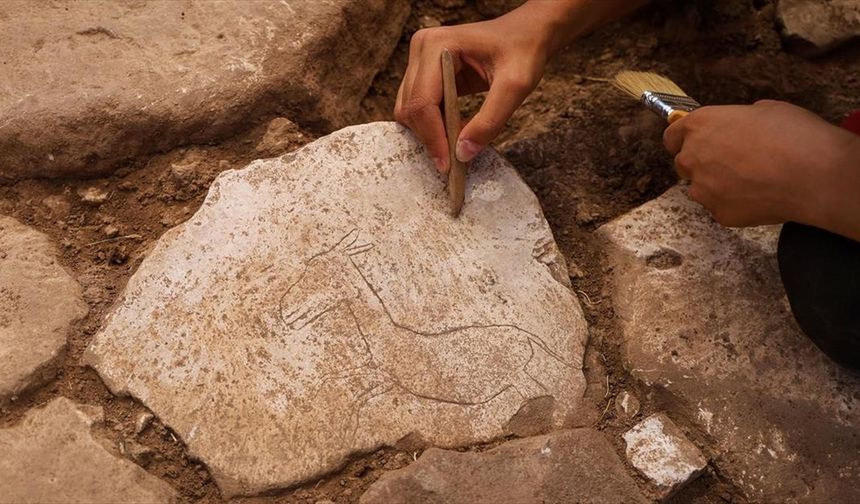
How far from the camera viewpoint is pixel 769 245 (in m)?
1.52

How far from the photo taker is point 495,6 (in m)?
1.98

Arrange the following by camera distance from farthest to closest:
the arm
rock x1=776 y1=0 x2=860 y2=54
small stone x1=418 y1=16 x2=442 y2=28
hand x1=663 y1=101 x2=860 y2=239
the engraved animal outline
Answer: small stone x1=418 y1=16 x2=442 y2=28
rock x1=776 y1=0 x2=860 y2=54
the arm
the engraved animal outline
hand x1=663 y1=101 x2=860 y2=239

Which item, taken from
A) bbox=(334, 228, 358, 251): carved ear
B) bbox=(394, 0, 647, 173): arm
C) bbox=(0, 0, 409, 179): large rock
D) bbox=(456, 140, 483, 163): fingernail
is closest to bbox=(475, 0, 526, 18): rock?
bbox=(0, 0, 409, 179): large rock

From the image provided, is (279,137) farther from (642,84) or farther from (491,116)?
(642,84)

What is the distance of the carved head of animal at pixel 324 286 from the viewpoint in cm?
139

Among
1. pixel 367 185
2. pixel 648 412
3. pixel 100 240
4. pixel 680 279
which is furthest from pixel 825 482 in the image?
pixel 100 240

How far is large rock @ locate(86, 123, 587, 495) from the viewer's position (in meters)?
1.31

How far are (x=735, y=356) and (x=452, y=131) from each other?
59 cm

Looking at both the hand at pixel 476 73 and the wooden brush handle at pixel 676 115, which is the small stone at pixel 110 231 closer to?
the hand at pixel 476 73

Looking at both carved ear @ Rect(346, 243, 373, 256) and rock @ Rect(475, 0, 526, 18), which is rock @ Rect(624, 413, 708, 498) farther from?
rock @ Rect(475, 0, 526, 18)

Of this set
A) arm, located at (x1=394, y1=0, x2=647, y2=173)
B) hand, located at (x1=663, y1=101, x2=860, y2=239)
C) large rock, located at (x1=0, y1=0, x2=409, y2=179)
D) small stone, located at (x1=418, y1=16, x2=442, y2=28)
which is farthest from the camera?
small stone, located at (x1=418, y1=16, x2=442, y2=28)

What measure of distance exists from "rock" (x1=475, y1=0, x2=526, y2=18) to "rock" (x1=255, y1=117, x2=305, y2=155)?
0.59 m

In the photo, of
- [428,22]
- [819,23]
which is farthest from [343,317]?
[819,23]

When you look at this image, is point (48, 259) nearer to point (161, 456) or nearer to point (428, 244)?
point (161, 456)
